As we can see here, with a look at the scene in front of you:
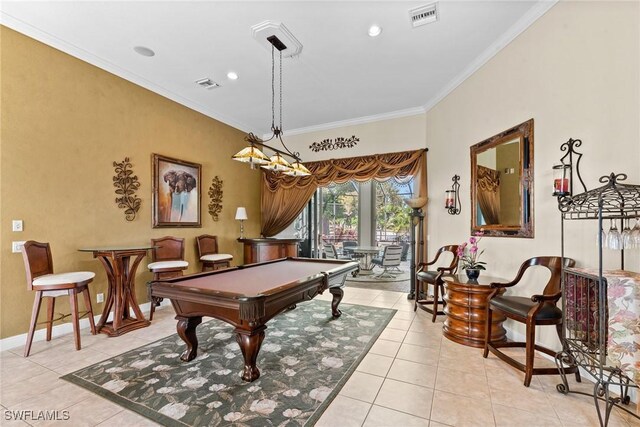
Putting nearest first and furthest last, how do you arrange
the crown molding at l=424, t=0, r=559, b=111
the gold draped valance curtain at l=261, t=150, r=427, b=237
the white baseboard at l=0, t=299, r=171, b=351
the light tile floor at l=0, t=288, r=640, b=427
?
the light tile floor at l=0, t=288, r=640, b=427, the crown molding at l=424, t=0, r=559, b=111, the white baseboard at l=0, t=299, r=171, b=351, the gold draped valance curtain at l=261, t=150, r=427, b=237

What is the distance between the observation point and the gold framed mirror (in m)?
3.00

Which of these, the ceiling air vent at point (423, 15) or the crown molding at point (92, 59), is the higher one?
the ceiling air vent at point (423, 15)

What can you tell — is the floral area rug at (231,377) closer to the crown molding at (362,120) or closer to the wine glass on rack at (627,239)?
the wine glass on rack at (627,239)

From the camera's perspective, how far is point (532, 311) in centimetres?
227

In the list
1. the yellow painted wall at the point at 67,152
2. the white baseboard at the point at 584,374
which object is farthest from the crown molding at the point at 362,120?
the white baseboard at the point at 584,374

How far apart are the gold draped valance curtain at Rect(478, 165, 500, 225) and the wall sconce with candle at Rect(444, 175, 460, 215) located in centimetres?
47

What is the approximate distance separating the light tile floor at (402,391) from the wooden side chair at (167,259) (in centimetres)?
95

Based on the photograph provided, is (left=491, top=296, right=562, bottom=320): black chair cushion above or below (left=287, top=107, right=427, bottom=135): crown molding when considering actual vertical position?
below

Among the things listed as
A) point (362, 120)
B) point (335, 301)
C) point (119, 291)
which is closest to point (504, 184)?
point (335, 301)

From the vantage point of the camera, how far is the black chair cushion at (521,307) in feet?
7.56

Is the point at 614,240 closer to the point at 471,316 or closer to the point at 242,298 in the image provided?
the point at 471,316

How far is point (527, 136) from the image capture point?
299 centimetres

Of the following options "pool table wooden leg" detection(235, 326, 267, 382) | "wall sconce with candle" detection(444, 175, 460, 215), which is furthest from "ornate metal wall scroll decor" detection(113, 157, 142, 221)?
"wall sconce with candle" detection(444, 175, 460, 215)

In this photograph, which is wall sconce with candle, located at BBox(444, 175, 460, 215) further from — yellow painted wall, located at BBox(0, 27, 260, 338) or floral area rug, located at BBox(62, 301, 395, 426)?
yellow painted wall, located at BBox(0, 27, 260, 338)
